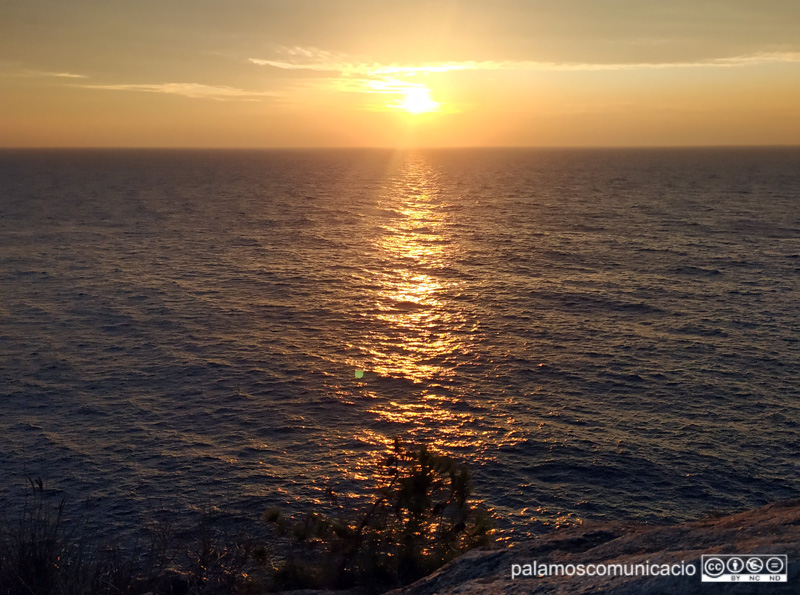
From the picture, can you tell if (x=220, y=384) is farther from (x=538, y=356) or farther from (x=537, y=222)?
(x=537, y=222)

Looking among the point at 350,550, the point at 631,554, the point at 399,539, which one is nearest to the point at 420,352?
the point at 350,550

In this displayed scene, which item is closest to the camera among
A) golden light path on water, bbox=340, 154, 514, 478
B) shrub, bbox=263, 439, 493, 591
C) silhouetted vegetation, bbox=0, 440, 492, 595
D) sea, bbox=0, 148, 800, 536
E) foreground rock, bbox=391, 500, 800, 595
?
foreground rock, bbox=391, 500, 800, 595

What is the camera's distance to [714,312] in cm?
5888

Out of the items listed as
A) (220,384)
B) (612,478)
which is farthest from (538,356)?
(220,384)

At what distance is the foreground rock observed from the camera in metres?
10.6

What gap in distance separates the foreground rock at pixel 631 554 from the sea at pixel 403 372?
1627 cm

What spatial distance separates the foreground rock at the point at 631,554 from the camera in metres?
10.6

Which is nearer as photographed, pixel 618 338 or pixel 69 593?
pixel 69 593

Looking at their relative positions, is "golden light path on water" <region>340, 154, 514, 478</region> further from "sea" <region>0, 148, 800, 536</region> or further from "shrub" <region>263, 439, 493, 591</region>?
"shrub" <region>263, 439, 493, 591</region>

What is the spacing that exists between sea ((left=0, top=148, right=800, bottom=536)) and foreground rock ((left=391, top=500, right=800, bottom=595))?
16.3 metres

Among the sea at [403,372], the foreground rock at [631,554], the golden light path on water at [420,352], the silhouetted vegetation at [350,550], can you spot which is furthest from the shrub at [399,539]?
the golden light path on water at [420,352]

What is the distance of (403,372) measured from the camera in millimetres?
47844

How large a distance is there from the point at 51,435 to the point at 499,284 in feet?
152

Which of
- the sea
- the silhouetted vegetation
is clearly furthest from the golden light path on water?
the silhouetted vegetation
